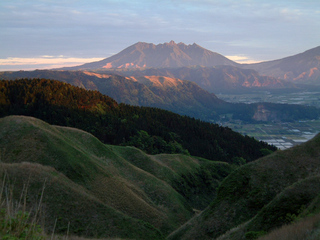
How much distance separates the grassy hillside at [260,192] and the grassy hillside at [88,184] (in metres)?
8.19

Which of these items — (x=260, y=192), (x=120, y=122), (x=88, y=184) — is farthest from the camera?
(x=120, y=122)

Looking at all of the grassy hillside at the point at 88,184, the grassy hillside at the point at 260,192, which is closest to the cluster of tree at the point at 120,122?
the grassy hillside at the point at 88,184

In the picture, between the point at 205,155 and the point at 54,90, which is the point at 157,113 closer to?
the point at 205,155

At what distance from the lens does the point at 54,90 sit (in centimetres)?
13088

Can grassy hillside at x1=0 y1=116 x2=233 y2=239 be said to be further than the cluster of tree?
No

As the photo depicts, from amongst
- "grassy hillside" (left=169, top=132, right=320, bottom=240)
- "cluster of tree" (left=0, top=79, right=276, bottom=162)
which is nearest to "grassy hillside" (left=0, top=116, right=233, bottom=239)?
"grassy hillside" (left=169, top=132, right=320, bottom=240)

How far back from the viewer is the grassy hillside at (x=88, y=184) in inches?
1115

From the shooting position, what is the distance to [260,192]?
2903 centimetres

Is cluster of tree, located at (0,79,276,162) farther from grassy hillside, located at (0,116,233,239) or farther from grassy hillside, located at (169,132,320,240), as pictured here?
grassy hillside, located at (169,132,320,240)

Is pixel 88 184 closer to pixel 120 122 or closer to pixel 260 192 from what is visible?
pixel 260 192

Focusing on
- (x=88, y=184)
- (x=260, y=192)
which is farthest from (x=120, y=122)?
(x=260, y=192)

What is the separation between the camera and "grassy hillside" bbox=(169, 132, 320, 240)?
22016 mm

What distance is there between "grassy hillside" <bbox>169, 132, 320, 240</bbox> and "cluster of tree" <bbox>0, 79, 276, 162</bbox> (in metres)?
72.2

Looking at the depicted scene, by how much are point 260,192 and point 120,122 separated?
318 feet
